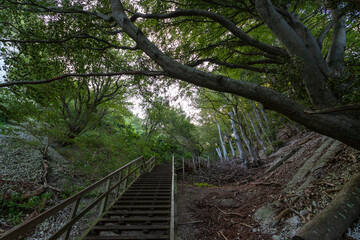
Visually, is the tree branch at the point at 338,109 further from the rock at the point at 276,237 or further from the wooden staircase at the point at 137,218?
the wooden staircase at the point at 137,218

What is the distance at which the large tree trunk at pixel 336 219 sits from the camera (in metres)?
2.09

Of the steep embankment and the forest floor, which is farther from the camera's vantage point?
the steep embankment

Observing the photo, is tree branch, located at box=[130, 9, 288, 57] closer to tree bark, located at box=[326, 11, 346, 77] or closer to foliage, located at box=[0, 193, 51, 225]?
tree bark, located at box=[326, 11, 346, 77]

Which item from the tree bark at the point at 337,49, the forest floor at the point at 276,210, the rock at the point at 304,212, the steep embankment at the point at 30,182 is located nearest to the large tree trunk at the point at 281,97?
the tree bark at the point at 337,49

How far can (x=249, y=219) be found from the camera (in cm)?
385

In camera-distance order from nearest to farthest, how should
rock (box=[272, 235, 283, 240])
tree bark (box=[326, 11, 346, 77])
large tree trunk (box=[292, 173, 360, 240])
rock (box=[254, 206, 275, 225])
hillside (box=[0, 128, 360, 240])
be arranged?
large tree trunk (box=[292, 173, 360, 240]) < rock (box=[272, 235, 283, 240]) < hillside (box=[0, 128, 360, 240]) < rock (box=[254, 206, 275, 225]) < tree bark (box=[326, 11, 346, 77])

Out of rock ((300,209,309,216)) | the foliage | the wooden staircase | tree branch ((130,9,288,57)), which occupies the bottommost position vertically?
rock ((300,209,309,216))

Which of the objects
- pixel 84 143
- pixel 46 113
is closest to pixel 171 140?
pixel 84 143

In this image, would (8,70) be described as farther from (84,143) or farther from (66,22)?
(84,143)

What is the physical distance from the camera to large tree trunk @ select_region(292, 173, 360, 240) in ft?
6.85

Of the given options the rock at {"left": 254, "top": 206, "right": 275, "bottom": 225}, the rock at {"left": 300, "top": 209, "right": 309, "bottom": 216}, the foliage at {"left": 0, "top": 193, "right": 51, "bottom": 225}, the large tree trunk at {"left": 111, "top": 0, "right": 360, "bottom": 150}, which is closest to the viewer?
the large tree trunk at {"left": 111, "top": 0, "right": 360, "bottom": 150}

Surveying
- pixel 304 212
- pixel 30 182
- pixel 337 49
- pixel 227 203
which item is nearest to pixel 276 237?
pixel 304 212

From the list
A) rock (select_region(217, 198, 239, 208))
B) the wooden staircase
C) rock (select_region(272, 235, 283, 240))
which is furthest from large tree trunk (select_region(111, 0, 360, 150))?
rock (select_region(217, 198, 239, 208))

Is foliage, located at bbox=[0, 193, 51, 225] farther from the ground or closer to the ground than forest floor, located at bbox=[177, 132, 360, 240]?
farther from the ground
